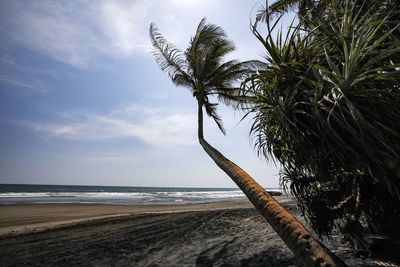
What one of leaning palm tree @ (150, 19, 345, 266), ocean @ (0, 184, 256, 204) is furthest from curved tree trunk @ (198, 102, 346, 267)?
ocean @ (0, 184, 256, 204)

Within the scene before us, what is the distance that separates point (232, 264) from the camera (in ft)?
20.0

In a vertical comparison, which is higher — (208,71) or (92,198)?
(208,71)

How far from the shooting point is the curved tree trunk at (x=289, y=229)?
294 centimetres

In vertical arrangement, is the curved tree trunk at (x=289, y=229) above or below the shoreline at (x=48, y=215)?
above

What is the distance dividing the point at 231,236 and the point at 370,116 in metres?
5.68

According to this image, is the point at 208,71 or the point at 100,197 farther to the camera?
the point at 100,197

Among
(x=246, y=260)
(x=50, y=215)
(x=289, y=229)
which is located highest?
(x=289, y=229)

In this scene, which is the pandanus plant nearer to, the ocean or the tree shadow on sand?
the tree shadow on sand

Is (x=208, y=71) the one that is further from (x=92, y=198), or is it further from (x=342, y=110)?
(x=92, y=198)

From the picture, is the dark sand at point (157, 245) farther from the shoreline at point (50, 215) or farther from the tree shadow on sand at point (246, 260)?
the shoreline at point (50, 215)

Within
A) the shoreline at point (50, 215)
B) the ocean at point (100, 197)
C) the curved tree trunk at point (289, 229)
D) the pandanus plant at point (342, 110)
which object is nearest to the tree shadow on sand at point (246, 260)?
the pandanus plant at point (342, 110)

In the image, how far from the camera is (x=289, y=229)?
344 cm

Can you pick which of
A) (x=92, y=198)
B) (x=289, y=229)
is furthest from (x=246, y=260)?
(x=92, y=198)

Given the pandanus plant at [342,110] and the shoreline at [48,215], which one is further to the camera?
the shoreline at [48,215]
